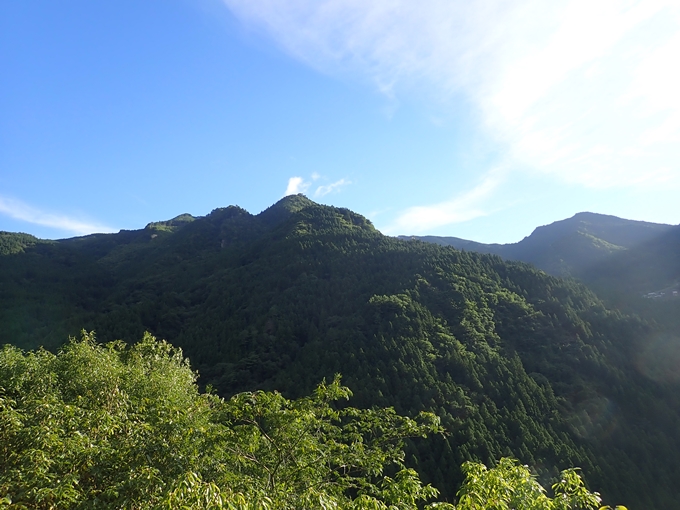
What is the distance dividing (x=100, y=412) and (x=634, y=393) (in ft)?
280

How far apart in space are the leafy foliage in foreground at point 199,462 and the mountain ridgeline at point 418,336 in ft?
114

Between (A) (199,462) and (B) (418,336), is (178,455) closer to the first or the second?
(A) (199,462)

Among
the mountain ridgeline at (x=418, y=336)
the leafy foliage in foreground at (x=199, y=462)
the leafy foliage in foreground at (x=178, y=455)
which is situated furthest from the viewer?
the mountain ridgeline at (x=418, y=336)

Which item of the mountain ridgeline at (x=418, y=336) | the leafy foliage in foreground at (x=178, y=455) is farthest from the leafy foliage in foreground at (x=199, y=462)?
the mountain ridgeline at (x=418, y=336)

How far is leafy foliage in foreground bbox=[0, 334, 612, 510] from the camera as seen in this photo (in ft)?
26.5

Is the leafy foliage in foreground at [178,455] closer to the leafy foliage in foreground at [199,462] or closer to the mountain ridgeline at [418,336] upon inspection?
the leafy foliage in foreground at [199,462]

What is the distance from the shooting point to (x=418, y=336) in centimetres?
8200

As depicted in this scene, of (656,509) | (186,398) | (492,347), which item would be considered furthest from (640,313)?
(186,398)

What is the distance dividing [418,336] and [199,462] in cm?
7585

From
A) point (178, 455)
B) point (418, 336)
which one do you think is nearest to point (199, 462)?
point (178, 455)

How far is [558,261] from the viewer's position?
603 ft

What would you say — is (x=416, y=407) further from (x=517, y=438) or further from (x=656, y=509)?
(x=656, y=509)

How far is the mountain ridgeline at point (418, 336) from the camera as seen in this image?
2226 inches

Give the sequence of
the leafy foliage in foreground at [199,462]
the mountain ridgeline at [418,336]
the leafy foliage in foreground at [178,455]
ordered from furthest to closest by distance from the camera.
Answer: the mountain ridgeline at [418,336] < the leafy foliage in foreground at [178,455] < the leafy foliage in foreground at [199,462]
